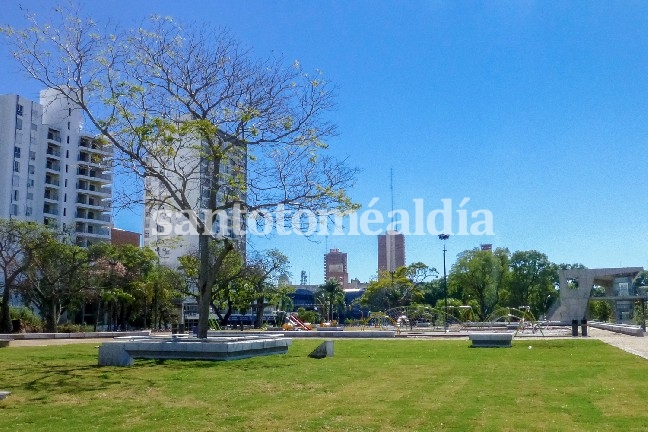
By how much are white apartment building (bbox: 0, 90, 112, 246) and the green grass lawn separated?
58868 mm

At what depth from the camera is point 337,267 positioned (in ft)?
594

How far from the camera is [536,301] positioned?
82812mm

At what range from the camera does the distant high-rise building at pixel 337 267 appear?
180m

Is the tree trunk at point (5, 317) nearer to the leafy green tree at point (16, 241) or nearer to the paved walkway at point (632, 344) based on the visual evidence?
the leafy green tree at point (16, 241)

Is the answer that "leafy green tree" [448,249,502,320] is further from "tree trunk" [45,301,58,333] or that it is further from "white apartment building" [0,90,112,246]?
"tree trunk" [45,301,58,333]

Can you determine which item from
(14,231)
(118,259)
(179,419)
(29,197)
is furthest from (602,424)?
(29,197)

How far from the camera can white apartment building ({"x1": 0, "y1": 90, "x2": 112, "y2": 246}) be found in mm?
73188

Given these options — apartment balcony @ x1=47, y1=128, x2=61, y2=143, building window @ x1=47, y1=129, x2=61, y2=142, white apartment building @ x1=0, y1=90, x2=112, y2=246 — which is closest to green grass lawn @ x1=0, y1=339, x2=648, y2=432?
white apartment building @ x1=0, y1=90, x2=112, y2=246

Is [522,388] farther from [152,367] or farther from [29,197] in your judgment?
[29,197]

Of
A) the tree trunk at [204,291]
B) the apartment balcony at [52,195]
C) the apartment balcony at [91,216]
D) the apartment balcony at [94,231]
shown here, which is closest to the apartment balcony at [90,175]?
the apartment balcony at [52,195]

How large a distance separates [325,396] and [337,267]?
6741 inches

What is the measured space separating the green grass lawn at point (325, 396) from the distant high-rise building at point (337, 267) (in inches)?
6054

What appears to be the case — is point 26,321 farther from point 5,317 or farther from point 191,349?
point 191,349

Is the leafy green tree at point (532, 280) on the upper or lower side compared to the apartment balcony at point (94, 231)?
lower
